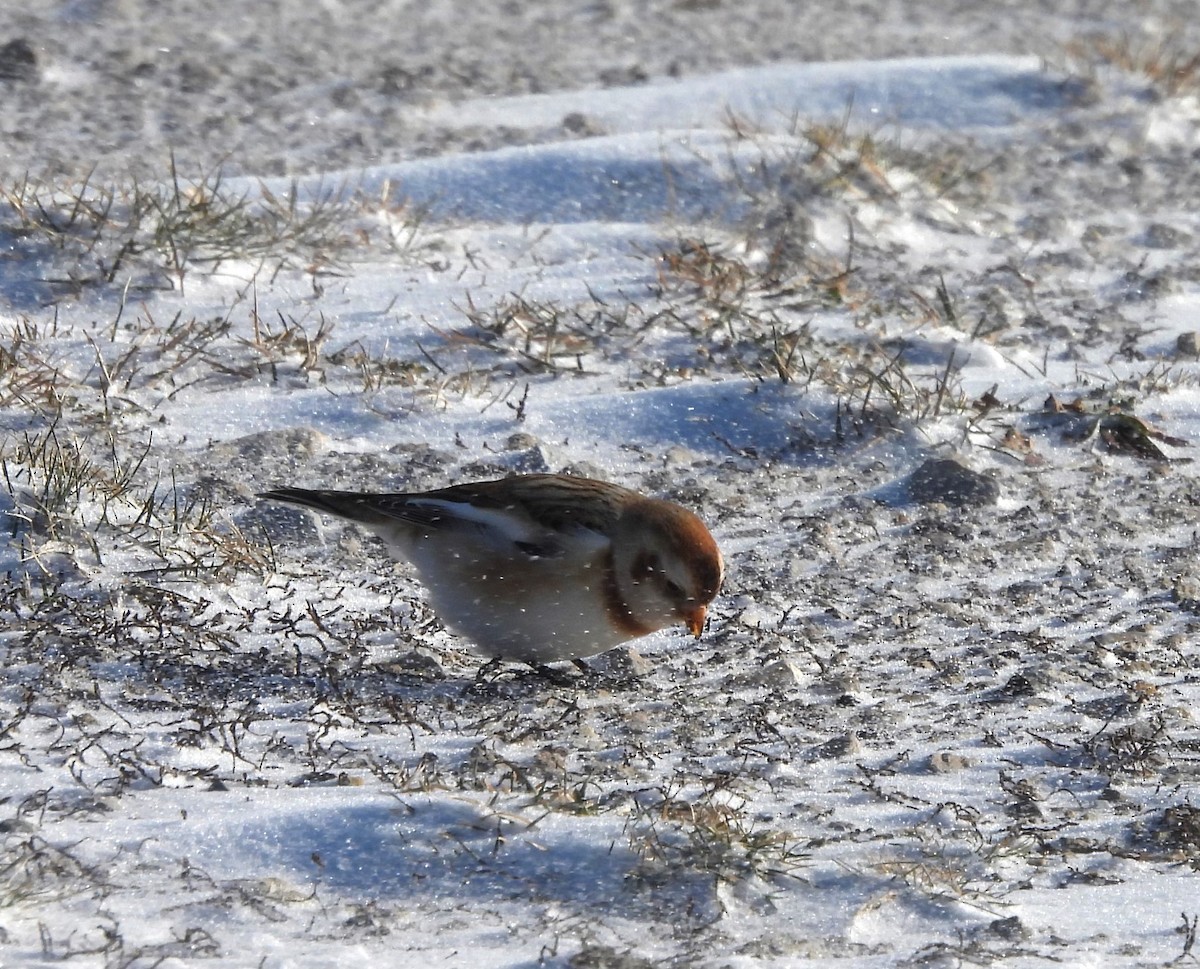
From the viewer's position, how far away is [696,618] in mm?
3729

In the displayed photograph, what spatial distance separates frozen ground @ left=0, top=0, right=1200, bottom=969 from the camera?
2.72 metres

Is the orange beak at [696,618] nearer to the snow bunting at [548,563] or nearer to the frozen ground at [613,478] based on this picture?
the snow bunting at [548,563]

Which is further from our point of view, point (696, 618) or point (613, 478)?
point (613, 478)

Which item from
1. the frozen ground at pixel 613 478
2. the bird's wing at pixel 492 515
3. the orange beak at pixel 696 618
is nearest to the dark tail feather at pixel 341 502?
the bird's wing at pixel 492 515

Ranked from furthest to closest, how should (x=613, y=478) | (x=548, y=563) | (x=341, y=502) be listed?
(x=613, y=478)
(x=341, y=502)
(x=548, y=563)

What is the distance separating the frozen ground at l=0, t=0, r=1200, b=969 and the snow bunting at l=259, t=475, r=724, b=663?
15cm

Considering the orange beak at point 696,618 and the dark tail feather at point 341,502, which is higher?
the dark tail feather at point 341,502

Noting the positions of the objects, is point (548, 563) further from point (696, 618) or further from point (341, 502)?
point (341, 502)

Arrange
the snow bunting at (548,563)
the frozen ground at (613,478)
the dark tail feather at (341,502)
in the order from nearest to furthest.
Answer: the frozen ground at (613,478) → the snow bunting at (548,563) → the dark tail feather at (341,502)

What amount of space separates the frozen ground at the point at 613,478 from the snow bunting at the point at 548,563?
15 cm

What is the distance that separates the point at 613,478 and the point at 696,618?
91cm

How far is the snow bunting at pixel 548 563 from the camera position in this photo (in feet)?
12.0

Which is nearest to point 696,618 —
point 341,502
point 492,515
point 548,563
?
point 548,563

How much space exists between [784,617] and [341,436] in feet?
4.42
